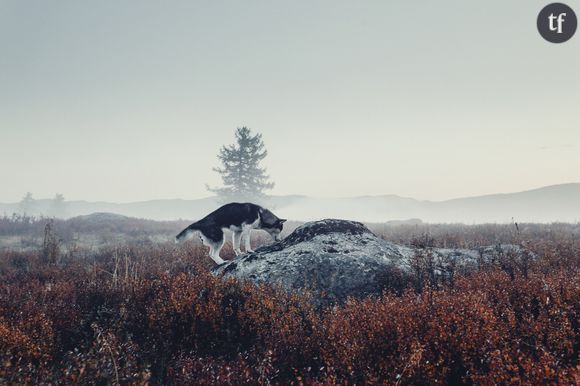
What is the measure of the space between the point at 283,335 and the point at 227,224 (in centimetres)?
533

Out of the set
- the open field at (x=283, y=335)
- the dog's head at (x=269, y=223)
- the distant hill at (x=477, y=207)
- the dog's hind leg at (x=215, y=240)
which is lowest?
the open field at (x=283, y=335)

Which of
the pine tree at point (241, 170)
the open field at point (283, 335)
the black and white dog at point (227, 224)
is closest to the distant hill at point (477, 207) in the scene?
the pine tree at point (241, 170)

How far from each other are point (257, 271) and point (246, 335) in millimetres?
2262

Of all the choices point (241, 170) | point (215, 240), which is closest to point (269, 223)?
point (215, 240)

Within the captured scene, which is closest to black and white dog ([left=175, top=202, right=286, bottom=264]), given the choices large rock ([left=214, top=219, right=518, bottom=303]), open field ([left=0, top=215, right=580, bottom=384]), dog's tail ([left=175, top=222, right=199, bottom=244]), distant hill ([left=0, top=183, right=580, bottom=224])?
dog's tail ([left=175, top=222, right=199, bottom=244])

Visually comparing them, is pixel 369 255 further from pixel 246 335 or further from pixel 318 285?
pixel 246 335

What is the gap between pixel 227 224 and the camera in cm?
863

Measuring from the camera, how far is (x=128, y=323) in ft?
14.4

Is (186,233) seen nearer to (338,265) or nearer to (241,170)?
(338,265)

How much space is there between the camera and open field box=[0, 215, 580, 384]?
2.82 meters

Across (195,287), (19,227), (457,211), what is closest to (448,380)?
(195,287)

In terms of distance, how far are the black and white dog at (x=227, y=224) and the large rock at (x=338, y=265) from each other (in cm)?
102

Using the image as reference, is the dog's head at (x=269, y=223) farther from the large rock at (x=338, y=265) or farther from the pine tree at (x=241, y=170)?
the pine tree at (x=241, y=170)

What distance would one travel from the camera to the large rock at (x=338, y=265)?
601 cm
